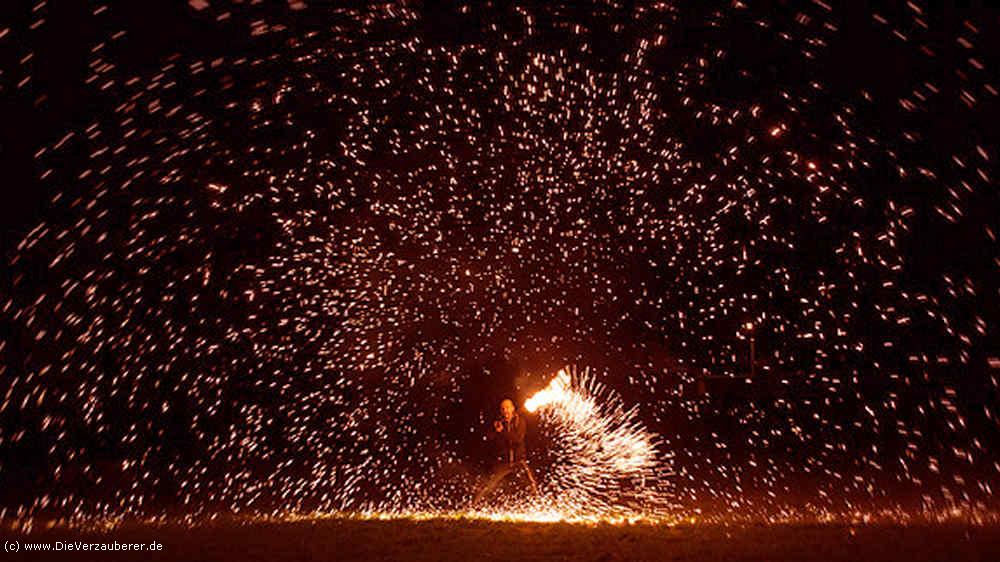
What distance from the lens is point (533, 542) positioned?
5961 millimetres

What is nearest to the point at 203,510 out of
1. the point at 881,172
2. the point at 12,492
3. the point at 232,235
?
the point at 12,492

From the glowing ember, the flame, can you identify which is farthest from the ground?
the flame

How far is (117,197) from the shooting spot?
316 inches

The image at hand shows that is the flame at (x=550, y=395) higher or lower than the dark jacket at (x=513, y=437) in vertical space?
lower

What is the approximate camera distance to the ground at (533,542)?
5.38 meters

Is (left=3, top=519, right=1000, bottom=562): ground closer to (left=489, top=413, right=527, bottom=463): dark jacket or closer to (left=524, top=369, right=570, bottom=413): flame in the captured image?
(left=489, top=413, right=527, bottom=463): dark jacket

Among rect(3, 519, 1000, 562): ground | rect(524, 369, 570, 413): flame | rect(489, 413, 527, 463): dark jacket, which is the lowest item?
rect(524, 369, 570, 413): flame

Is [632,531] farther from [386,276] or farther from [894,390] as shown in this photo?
[894,390]

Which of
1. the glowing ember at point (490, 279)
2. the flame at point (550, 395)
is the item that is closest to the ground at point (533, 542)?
the glowing ember at point (490, 279)

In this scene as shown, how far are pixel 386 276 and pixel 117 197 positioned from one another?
3400 mm

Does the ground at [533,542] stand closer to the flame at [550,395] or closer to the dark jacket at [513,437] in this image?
the dark jacket at [513,437]

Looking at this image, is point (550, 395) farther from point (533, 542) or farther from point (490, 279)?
point (533, 542)

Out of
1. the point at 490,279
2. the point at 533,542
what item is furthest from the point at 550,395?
the point at 533,542

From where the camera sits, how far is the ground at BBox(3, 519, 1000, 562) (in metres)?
5.38
